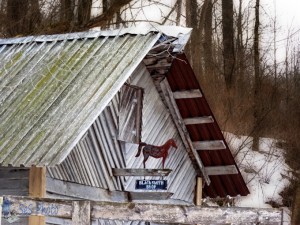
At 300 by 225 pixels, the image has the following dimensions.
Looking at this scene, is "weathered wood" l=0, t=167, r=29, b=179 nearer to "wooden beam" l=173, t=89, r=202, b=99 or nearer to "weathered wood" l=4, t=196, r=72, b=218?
"weathered wood" l=4, t=196, r=72, b=218

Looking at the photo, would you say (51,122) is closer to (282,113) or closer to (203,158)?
(203,158)

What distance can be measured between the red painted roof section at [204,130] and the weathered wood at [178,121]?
8cm

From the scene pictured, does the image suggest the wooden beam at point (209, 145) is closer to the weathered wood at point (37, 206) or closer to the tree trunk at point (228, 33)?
the weathered wood at point (37, 206)

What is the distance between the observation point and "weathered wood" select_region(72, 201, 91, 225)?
356 inches

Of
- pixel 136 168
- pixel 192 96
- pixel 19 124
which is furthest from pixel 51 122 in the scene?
pixel 192 96

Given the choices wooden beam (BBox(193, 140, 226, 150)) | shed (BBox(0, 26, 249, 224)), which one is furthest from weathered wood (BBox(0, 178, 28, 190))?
wooden beam (BBox(193, 140, 226, 150))

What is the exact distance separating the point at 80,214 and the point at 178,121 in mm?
5970

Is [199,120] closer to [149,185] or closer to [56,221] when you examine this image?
[149,185]

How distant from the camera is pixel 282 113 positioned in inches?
1325

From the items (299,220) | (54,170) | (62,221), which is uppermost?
(54,170)

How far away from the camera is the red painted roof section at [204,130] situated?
13.8 metres

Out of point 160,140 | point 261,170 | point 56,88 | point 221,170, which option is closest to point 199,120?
point 160,140

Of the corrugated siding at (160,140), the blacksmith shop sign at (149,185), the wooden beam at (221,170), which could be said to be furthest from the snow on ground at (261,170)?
the blacksmith shop sign at (149,185)

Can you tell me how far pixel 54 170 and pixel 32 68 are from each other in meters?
2.27
